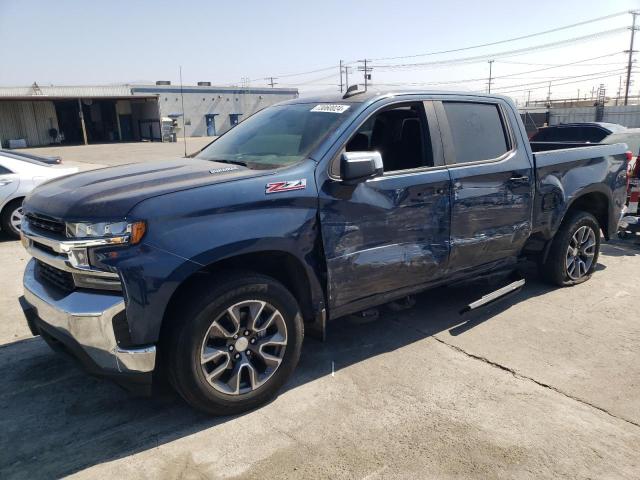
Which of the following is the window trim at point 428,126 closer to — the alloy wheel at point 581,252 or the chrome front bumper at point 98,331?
the chrome front bumper at point 98,331

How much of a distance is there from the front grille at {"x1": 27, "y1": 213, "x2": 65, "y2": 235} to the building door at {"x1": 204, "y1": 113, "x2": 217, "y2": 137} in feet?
170

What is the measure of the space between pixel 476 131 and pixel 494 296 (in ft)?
4.84

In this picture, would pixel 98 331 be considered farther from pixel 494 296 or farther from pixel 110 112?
pixel 110 112

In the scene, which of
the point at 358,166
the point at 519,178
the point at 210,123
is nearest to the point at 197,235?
the point at 358,166

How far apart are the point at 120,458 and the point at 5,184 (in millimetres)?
6612

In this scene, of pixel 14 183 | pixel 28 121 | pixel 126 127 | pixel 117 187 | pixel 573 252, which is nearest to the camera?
pixel 117 187

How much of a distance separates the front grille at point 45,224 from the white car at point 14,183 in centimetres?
508

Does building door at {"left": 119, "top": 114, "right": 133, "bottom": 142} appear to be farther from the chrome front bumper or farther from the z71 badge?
the chrome front bumper

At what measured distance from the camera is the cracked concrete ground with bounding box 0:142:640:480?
109 inches

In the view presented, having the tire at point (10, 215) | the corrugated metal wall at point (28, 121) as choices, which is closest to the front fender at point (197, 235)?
the tire at point (10, 215)

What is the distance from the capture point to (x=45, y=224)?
3.12 metres

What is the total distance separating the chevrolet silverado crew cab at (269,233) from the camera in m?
2.80

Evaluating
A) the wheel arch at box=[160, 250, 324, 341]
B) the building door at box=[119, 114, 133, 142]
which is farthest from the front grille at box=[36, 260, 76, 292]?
the building door at box=[119, 114, 133, 142]

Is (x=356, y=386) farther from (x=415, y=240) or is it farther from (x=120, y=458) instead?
(x=120, y=458)
